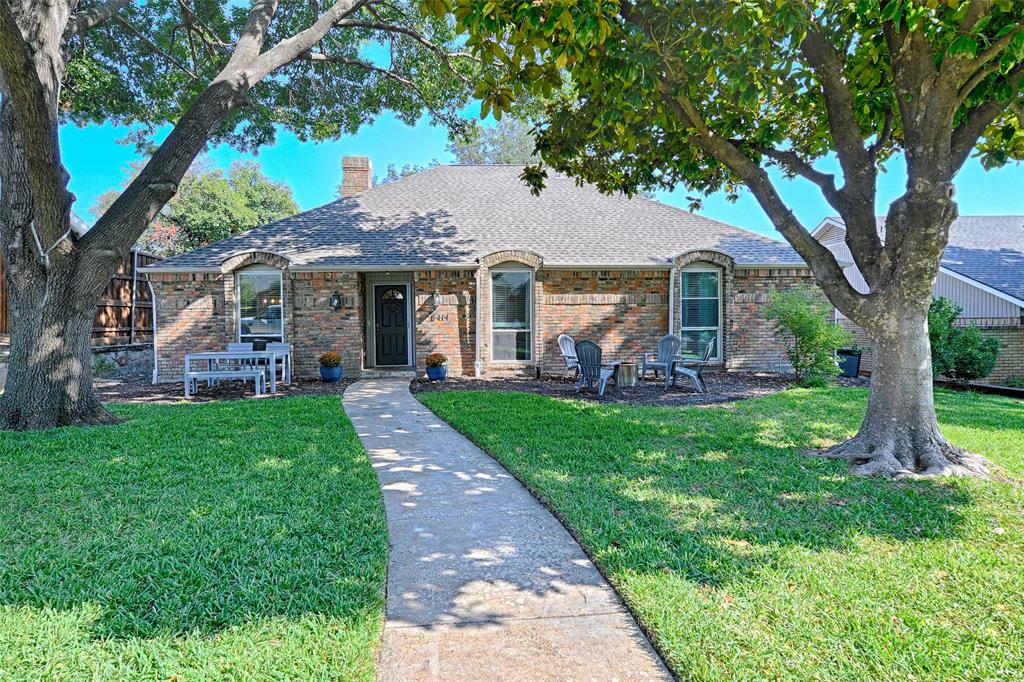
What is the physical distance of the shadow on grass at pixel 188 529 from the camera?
2.75 meters

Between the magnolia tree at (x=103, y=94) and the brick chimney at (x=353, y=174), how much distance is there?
3.24m

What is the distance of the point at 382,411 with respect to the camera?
833 centimetres

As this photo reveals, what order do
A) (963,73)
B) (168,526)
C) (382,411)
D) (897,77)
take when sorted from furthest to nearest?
1. (382,411)
2. (897,77)
3. (963,73)
4. (168,526)

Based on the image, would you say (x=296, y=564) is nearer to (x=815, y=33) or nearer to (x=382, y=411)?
(x=382, y=411)

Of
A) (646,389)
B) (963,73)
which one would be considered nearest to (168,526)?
(963,73)

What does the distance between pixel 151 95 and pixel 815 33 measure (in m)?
13.7

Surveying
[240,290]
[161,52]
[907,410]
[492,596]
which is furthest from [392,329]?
[492,596]

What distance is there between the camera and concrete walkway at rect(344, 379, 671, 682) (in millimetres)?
2328

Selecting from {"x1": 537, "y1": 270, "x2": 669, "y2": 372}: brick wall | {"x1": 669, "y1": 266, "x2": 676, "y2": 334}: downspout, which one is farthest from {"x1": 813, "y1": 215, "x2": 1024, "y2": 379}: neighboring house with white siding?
{"x1": 537, "y1": 270, "x2": 669, "y2": 372}: brick wall

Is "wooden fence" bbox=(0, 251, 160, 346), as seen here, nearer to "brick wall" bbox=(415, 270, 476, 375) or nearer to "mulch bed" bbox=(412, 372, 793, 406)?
"brick wall" bbox=(415, 270, 476, 375)

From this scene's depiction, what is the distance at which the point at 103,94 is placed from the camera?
460 inches

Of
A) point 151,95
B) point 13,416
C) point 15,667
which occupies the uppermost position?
point 151,95

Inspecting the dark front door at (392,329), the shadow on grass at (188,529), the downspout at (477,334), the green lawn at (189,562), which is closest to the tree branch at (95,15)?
the shadow on grass at (188,529)

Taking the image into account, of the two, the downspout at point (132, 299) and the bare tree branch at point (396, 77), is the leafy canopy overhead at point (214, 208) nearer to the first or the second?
the downspout at point (132, 299)
